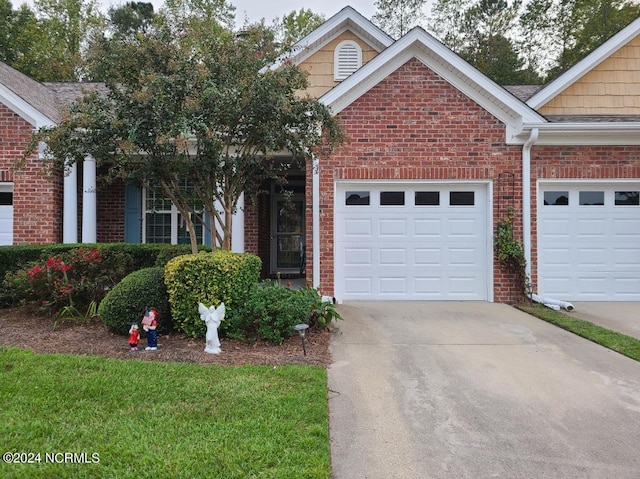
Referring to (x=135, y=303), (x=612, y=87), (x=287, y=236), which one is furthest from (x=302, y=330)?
(x=612, y=87)

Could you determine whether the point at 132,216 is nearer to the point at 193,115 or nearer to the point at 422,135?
the point at 193,115

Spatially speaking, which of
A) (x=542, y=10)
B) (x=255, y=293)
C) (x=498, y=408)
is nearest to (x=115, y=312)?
(x=255, y=293)

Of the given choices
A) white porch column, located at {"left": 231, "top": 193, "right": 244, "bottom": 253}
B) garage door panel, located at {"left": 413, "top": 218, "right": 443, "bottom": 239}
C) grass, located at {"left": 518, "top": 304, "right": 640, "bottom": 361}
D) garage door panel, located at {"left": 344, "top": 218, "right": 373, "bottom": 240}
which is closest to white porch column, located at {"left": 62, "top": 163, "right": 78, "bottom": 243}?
white porch column, located at {"left": 231, "top": 193, "right": 244, "bottom": 253}

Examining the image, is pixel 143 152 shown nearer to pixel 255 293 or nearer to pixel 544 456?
pixel 255 293

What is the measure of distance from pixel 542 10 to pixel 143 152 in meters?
26.8

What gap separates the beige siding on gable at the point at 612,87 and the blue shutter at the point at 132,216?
9.53m

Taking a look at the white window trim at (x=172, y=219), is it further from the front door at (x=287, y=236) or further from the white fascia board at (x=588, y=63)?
the white fascia board at (x=588, y=63)

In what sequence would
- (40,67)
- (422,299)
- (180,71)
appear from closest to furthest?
1. (180,71)
2. (422,299)
3. (40,67)

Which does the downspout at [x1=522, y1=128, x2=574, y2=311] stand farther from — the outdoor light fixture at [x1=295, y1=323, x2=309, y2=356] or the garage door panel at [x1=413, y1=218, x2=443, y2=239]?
the outdoor light fixture at [x1=295, y1=323, x2=309, y2=356]

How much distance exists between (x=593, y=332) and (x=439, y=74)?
506 centimetres

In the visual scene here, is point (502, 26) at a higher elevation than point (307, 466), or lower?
higher

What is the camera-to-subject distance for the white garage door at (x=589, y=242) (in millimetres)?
8008

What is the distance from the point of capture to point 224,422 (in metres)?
2.95

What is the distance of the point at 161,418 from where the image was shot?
2.99 meters
